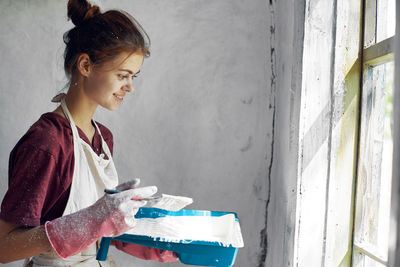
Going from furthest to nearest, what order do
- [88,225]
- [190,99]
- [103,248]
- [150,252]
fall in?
1. [190,99]
2. [150,252]
3. [103,248]
4. [88,225]

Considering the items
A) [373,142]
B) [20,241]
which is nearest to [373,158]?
[373,142]

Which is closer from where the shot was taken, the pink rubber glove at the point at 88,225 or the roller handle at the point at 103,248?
the pink rubber glove at the point at 88,225

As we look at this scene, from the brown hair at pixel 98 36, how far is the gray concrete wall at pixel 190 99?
11.6 inches

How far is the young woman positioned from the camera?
3.22 ft

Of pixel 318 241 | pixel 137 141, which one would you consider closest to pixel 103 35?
pixel 137 141

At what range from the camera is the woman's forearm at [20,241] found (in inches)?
38.5

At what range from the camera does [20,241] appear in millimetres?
990

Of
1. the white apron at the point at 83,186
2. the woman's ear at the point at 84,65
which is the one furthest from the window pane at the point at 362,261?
the woman's ear at the point at 84,65

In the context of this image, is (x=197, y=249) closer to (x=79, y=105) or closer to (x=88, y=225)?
(x=88, y=225)

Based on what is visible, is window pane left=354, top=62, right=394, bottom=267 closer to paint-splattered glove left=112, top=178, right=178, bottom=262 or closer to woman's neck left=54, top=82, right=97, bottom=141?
paint-splattered glove left=112, top=178, right=178, bottom=262

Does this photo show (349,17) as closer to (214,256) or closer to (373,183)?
(373,183)

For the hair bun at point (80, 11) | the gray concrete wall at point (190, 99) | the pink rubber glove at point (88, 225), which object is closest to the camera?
the pink rubber glove at point (88, 225)

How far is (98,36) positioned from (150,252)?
72cm

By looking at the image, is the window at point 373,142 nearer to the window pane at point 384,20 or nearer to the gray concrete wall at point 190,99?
the window pane at point 384,20
